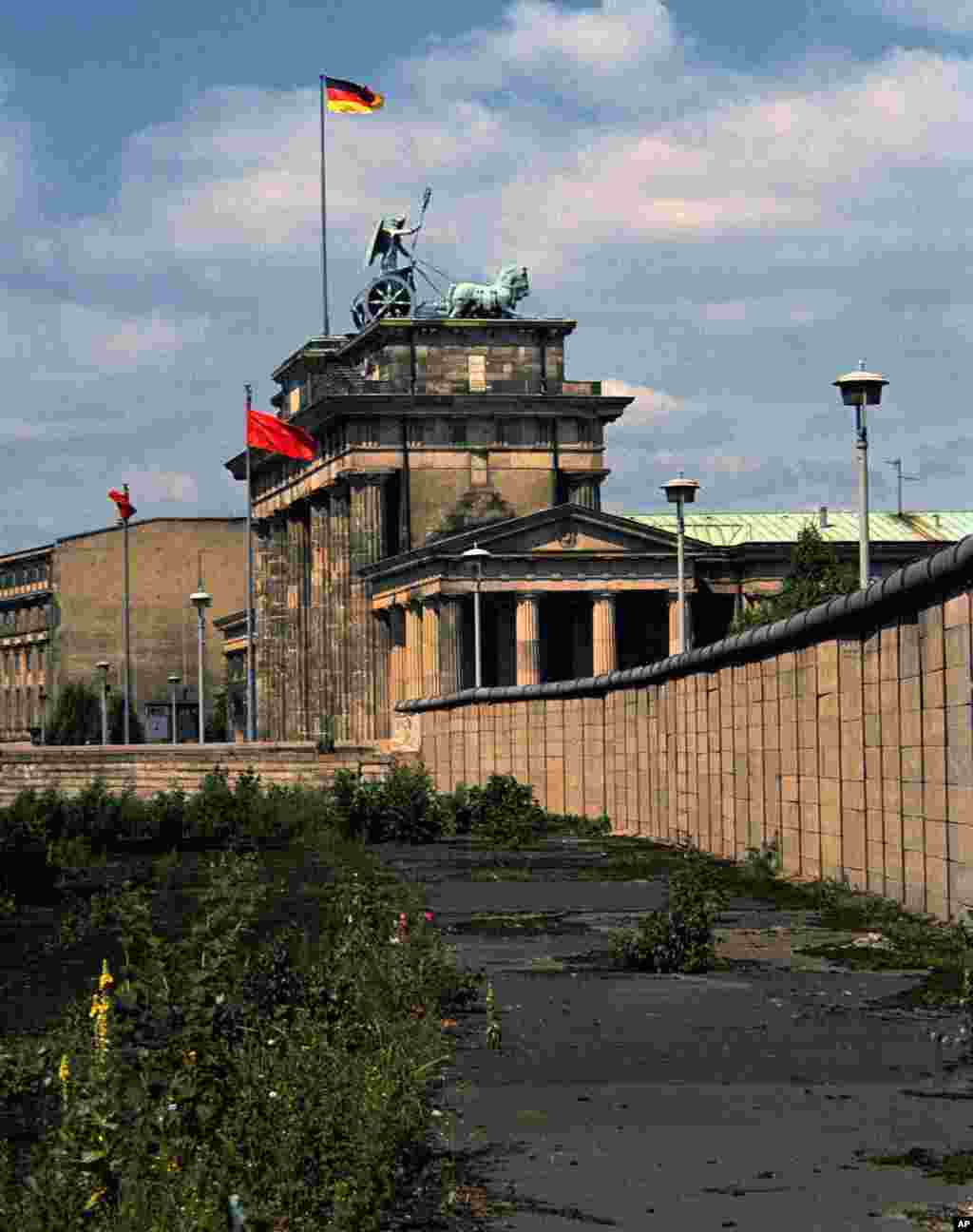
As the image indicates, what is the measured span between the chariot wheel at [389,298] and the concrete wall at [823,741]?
8016 cm

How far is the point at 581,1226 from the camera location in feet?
26.1

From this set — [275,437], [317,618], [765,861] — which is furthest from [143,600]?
[765,861]

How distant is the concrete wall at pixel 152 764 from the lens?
67375 millimetres

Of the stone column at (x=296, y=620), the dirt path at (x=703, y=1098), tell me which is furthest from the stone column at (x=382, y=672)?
the dirt path at (x=703, y=1098)

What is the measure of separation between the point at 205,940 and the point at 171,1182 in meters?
3.18

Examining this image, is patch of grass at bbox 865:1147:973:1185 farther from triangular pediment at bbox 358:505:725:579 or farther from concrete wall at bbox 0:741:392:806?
triangular pediment at bbox 358:505:725:579

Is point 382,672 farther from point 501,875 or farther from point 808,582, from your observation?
point 501,875

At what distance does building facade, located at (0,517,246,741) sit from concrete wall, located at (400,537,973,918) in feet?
352

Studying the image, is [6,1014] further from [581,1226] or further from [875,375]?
[875,375]

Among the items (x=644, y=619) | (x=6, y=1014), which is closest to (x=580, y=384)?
(x=644, y=619)

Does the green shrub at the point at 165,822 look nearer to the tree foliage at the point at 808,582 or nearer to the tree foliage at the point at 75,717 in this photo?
the tree foliage at the point at 808,582


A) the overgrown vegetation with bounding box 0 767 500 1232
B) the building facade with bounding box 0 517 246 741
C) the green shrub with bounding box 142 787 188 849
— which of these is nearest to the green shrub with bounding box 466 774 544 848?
the green shrub with bounding box 142 787 188 849

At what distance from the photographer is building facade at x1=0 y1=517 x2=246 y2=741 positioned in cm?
15062

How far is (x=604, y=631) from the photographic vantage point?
101 metres
